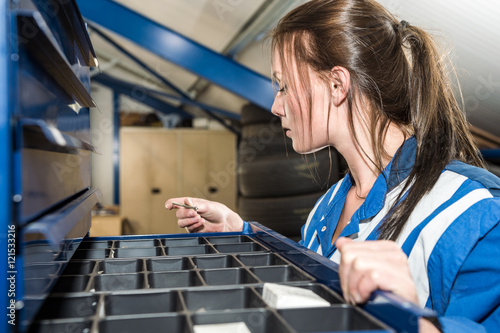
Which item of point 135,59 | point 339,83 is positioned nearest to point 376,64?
point 339,83

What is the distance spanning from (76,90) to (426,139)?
708mm

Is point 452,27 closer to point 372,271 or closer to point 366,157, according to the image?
Answer: point 366,157

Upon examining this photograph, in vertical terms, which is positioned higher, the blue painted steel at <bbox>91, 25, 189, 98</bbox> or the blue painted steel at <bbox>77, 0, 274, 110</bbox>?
the blue painted steel at <bbox>91, 25, 189, 98</bbox>

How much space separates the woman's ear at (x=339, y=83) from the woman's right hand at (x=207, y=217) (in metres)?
0.42

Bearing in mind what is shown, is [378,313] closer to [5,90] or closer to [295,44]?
[5,90]

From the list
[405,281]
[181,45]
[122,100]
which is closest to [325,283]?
[405,281]

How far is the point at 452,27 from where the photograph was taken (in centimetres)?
179

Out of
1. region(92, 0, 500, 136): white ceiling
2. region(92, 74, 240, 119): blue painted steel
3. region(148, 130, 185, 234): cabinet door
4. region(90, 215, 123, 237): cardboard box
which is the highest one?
region(92, 74, 240, 119): blue painted steel

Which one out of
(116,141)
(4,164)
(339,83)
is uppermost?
(116,141)

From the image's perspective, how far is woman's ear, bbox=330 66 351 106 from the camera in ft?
3.30

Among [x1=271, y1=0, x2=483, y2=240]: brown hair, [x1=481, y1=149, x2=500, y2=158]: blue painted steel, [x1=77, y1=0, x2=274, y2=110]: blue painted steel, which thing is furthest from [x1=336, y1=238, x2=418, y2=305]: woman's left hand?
[x1=77, y1=0, x2=274, y2=110]: blue painted steel

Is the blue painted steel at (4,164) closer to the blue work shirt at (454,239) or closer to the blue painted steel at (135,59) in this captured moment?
the blue work shirt at (454,239)

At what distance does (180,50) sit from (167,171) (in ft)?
11.7

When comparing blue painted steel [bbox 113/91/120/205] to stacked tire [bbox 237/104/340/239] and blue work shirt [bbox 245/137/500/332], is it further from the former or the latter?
blue work shirt [bbox 245/137/500/332]
